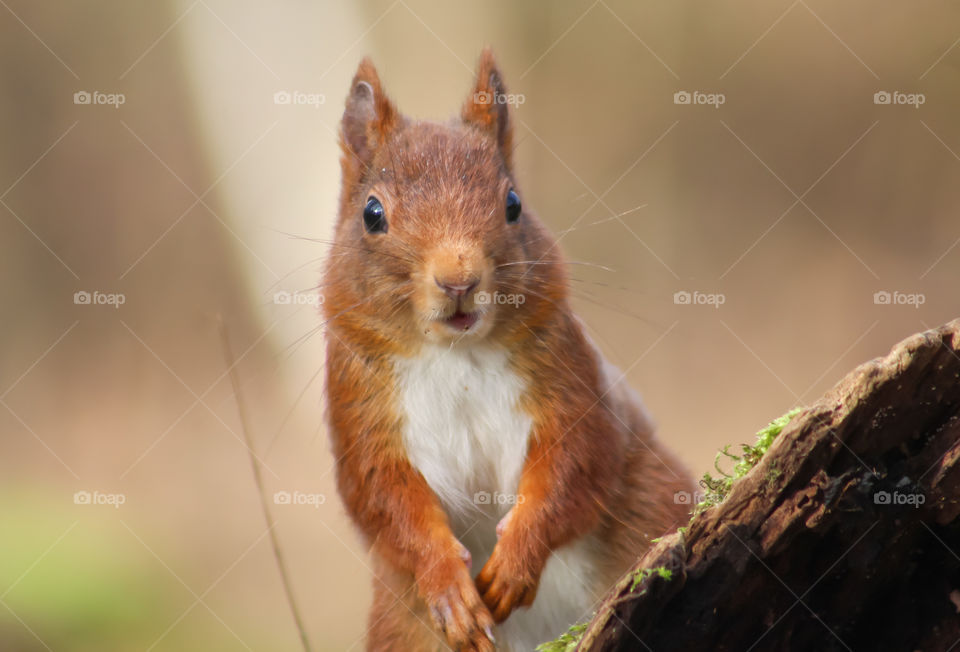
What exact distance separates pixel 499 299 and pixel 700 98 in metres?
2.62

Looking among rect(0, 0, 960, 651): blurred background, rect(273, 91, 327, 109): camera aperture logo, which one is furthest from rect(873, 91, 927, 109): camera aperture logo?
rect(273, 91, 327, 109): camera aperture logo

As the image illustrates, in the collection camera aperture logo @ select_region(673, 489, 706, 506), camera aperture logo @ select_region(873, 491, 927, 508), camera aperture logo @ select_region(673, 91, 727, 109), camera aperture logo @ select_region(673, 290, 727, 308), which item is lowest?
camera aperture logo @ select_region(873, 491, 927, 508)

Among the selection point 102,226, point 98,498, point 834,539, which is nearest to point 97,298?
point 102,226

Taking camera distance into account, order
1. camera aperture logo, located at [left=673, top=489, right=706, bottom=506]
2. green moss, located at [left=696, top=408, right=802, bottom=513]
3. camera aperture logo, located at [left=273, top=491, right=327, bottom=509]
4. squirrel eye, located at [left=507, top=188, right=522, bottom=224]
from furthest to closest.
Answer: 1. camera aperture logo, located at [left=273, top=491, right=327, bottom=509]
2. camera aperture logo, located at [left=673, top=489, right=706, bottom=506]
3. squirrel eye, located at [left=507, top=188, right=522, bottom=224]
4. green moss, located at [left=696, top=408, right=802, bottom=513]

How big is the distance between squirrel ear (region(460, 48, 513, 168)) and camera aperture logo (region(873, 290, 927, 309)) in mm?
2623

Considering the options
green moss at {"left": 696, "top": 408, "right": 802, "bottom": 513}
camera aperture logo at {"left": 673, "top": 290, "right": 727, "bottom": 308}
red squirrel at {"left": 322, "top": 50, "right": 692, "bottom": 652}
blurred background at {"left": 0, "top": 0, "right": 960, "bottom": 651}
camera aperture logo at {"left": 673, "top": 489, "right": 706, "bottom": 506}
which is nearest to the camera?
green moss at {"left": 696, "top": 408, "right": 802, "bottom": 513}

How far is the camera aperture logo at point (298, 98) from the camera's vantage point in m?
3.28

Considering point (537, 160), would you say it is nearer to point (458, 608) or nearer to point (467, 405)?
point (467, 405)

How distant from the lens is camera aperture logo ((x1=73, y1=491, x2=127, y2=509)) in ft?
11.2

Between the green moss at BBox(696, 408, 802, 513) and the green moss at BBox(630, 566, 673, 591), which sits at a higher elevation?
the green moss at BBox(696, 408, 802, 513)

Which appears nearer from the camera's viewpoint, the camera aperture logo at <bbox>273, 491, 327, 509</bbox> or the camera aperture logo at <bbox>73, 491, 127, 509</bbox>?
the camera aperture logo at <bbox>273, 491, 327, 509</bbox>

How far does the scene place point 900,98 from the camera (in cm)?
419

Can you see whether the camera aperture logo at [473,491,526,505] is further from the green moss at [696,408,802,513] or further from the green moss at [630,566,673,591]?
the green moss at [630,566,673,591]

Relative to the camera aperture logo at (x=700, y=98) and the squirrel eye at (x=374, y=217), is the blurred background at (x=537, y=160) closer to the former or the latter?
the camera aperture logo at (x=700, y=98)
